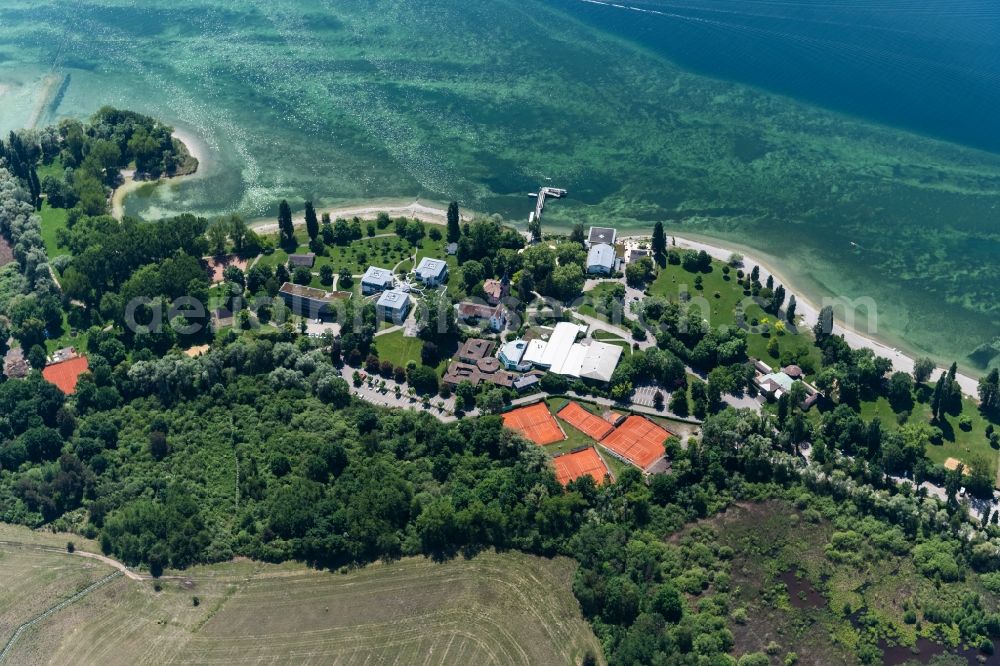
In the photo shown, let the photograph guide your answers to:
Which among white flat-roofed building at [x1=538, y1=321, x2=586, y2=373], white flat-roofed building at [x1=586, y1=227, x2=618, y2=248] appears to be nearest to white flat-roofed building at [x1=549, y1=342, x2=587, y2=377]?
white flat-roofed building at [x1=538, y1=321, x2=586, y2=373]

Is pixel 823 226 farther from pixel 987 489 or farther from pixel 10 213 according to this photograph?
pixel 10 213

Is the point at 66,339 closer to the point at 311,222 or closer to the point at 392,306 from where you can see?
the point at 311,222

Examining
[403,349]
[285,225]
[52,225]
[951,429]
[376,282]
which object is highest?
[285,225]

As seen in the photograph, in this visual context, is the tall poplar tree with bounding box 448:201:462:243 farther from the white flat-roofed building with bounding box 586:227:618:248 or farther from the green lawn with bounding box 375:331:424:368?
the green lawn with bounding box 375:331:424:368

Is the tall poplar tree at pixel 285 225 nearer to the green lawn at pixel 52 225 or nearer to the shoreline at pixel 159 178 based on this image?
the shoreline at pixel 159 178

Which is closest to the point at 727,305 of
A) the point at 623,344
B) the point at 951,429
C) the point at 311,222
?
the point at 623,344

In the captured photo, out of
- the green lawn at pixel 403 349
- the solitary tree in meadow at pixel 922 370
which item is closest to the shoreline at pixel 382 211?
the green lawn at pixel 403 349

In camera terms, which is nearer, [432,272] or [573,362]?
[573,362]
